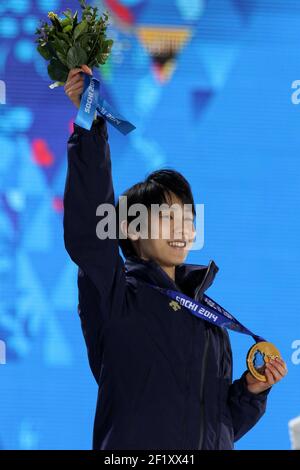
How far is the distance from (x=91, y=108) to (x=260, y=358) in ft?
1.91

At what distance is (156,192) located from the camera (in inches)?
73.3

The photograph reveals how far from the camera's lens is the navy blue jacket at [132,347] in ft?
5.41

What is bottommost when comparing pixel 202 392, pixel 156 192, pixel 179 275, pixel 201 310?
pixel 202 392

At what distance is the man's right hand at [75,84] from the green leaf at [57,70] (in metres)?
0.04

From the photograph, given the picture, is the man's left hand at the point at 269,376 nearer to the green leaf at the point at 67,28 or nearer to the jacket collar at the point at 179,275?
the jacket collar at the point at 179,275

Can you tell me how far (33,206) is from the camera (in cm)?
318

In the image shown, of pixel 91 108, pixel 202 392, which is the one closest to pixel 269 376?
pixel 202 392

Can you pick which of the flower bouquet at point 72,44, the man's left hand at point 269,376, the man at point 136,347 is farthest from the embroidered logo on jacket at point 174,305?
the flower bouquet at point 72,44

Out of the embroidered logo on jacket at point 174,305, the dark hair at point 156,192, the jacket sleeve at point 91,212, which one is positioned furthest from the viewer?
the dark hair at point 156,192

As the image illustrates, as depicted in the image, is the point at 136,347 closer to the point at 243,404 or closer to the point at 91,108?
the point at 243,404

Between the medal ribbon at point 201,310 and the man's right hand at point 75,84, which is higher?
the man's right hand at point 75,84

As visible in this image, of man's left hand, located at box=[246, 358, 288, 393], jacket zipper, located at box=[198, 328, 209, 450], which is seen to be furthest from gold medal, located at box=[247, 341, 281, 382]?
jacket zipper, located at box=[198, 328, 209, 450]

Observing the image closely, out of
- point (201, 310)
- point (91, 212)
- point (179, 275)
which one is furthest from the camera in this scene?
point (179, 275)
